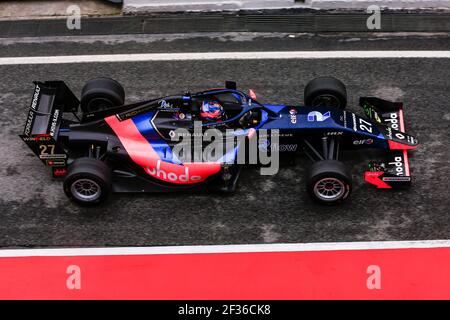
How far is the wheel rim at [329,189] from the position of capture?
25.2 feet

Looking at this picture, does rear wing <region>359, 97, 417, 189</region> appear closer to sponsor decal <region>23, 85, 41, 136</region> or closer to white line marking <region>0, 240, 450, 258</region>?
white line marking <region>0, 240, 450, 258</region>

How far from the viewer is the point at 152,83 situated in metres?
9.99

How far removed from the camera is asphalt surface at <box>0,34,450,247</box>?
7793 mm

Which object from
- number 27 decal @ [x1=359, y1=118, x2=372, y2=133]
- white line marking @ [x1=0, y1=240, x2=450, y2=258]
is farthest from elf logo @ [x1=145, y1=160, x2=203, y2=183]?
number 27 decal @ [x1=359, y1=118, x2=372, y2=133]

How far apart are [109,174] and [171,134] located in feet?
3.06

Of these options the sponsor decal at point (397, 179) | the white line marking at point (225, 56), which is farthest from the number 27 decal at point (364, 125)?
the white line marking at point (225, 56)

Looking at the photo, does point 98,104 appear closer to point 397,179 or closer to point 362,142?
point 362,142

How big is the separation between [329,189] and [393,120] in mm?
1785

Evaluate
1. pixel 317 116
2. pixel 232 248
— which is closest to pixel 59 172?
pixel 232 248

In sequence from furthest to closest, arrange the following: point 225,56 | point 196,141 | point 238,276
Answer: point 225,56, point 196,141, point 238,276

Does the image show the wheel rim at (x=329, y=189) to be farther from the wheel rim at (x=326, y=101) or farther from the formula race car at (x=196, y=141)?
the wheel rim at (x=326, y=101)

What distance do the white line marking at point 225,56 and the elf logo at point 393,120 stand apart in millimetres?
1711

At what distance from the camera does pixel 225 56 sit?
10430 mm
